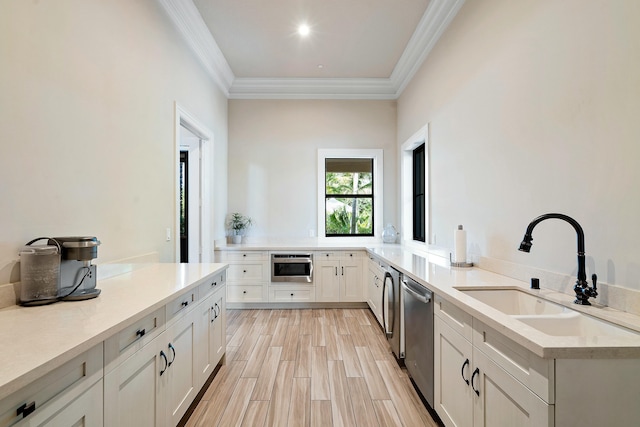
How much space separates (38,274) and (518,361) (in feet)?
6.52

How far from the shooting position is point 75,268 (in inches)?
59.2

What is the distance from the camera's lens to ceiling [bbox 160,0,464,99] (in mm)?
2895

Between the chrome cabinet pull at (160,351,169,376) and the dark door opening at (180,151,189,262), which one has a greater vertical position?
the dark door opening at (180,151,189,262)

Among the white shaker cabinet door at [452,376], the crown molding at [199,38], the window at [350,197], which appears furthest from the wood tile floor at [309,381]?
the crown molding at [199,38]

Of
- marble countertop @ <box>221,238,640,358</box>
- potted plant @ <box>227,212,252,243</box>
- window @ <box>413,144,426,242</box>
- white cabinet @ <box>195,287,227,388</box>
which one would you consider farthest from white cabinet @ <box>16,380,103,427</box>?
window @ <box>413,144,426,242</box>

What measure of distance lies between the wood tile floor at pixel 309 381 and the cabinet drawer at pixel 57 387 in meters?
1.12

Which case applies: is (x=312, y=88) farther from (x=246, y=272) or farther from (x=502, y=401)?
(x=502, y=401)

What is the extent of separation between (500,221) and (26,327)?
255 cm

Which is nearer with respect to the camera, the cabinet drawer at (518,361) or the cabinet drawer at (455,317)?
the cabinet drawer at (518,361)

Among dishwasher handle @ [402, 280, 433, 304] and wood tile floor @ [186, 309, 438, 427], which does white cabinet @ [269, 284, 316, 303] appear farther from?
dishwasher handle @ [402, 280, 433, 304]

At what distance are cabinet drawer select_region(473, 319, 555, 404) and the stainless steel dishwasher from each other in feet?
1.87

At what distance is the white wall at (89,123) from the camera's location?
1354 mm

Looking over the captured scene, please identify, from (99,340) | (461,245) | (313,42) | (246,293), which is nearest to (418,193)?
(461,245)

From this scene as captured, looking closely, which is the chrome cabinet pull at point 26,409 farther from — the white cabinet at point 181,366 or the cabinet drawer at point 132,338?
the white cabinet at point 181,366
